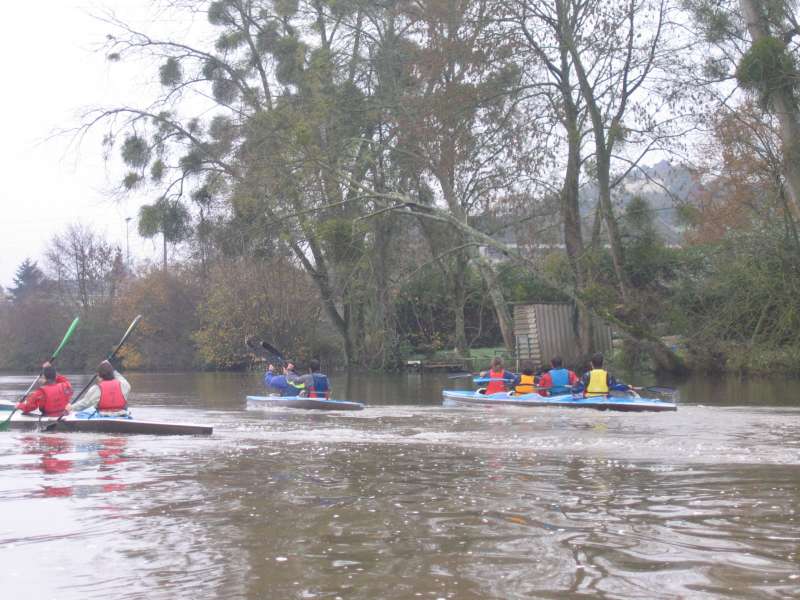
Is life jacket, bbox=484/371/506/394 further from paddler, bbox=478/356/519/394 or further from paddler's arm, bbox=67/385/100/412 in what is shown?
paddler's arm, bbox=67/385/100/412

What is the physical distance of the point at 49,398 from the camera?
14.1 meters

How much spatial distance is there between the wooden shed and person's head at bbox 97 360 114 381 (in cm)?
1826

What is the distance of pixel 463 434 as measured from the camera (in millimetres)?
13117

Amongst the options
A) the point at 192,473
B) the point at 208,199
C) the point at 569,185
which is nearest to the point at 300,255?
the point at 208,199

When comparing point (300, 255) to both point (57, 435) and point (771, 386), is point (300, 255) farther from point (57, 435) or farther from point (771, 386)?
point (57, 435)

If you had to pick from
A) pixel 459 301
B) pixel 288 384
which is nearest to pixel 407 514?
pixel 288 384

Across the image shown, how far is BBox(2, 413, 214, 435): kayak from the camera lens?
13156 millimetres

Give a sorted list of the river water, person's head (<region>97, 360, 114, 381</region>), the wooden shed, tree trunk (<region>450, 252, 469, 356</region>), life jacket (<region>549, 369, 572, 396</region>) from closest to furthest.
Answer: the river water, person's head (<region>97, 360, 114, 381</region>), life jacket (<region>549, 369, 572, 396</region>), the wooden shed, tree trunk (<region>450, 252, 469, 356</region>)

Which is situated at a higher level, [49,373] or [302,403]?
[49,373]

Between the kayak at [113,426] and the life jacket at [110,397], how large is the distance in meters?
0.25

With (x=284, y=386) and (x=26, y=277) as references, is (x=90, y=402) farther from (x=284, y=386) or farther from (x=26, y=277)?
(x=26, y=277)

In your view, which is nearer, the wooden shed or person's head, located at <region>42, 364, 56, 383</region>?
person's head, located at <region>42, 364, 56, 383</region>

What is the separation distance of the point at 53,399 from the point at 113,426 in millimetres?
1335

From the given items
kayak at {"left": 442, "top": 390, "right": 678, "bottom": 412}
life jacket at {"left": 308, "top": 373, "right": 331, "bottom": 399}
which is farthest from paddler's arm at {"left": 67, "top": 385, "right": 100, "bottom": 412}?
kayak at {"left": 442, "top": 390, "right": 678, "bottom": 412}
